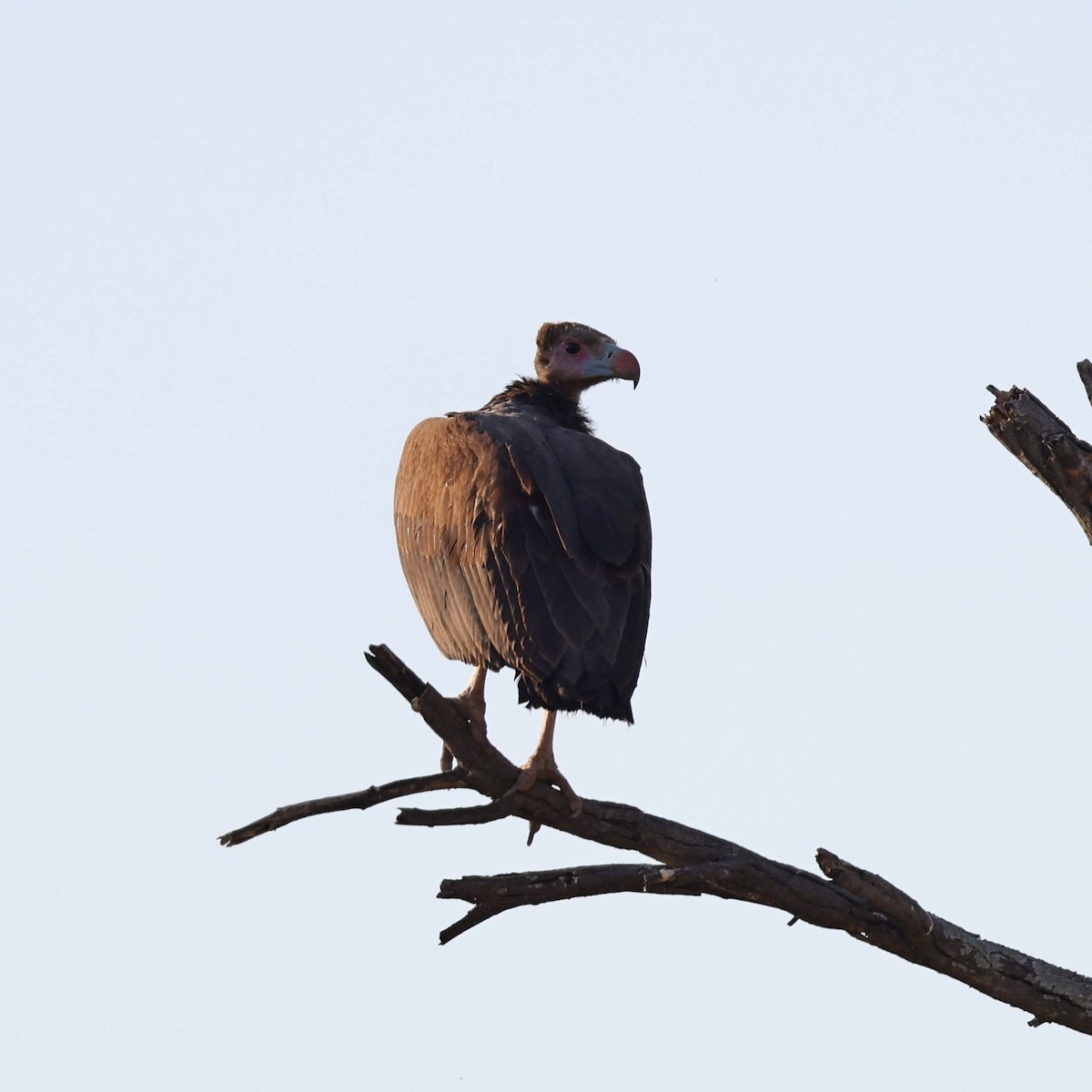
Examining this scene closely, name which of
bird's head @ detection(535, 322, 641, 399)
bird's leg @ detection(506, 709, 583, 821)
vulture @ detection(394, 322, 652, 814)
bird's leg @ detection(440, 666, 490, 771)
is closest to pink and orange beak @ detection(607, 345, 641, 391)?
bird's head @ detection(535, 322, 641, 399)

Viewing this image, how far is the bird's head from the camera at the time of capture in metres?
11.9

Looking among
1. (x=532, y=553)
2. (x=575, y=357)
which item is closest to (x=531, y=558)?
(x=532, y=553)

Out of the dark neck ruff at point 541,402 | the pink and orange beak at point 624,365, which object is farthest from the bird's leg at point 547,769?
the pink and orange beak at point 624,365

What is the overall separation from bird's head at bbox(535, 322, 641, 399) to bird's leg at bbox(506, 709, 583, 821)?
409 centimetres

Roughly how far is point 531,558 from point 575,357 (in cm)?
369

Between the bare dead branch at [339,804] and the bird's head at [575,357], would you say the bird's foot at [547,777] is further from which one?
the bird's head at [575,357]

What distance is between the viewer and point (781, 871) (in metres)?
7.59

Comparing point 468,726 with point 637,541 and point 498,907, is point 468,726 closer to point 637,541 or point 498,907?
point 498,907

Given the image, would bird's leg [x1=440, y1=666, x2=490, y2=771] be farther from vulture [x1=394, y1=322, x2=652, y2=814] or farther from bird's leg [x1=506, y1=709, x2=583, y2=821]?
bird's leg [x1=506, y1=709, x2=583, y2=821]

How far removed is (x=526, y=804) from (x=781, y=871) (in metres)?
1.07

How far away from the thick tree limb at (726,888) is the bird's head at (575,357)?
15.4 feet

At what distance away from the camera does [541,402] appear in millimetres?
11398

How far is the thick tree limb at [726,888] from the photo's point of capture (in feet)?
23.8

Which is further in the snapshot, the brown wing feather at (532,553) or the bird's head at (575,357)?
the bird's head at (575,357)
